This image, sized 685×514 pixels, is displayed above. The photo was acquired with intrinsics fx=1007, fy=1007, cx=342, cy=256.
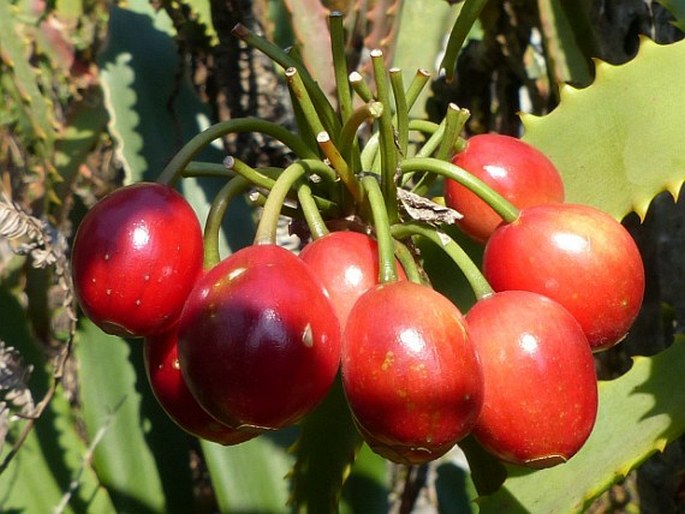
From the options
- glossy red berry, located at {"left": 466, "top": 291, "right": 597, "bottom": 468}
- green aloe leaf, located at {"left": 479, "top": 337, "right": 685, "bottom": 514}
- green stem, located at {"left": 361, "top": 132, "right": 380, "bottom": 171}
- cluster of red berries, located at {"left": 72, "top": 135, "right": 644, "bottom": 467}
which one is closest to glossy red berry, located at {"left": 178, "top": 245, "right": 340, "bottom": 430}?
cluster of red berries, located at {"left": 72, "top": 135, "right": 644, "bottom": 467}

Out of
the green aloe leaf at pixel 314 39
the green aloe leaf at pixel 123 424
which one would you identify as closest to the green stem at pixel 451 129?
the green aloe leaf at pixel 314 39

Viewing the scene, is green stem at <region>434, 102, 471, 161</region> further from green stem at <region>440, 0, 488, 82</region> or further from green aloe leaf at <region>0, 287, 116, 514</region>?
green aloe leaf at <region>0, 287, 116, 514</region>

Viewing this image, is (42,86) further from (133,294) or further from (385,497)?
(133,294)

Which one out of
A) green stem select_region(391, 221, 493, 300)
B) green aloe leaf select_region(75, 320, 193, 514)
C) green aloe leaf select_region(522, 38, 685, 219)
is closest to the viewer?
green stem select_region(391, 221, 493, 300)

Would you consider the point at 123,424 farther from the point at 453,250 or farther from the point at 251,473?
the point at 453,250

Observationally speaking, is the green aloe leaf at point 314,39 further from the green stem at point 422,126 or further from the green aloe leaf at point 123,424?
the green aloe leaf at point 123,424

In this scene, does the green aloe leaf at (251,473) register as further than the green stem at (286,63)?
Yes
